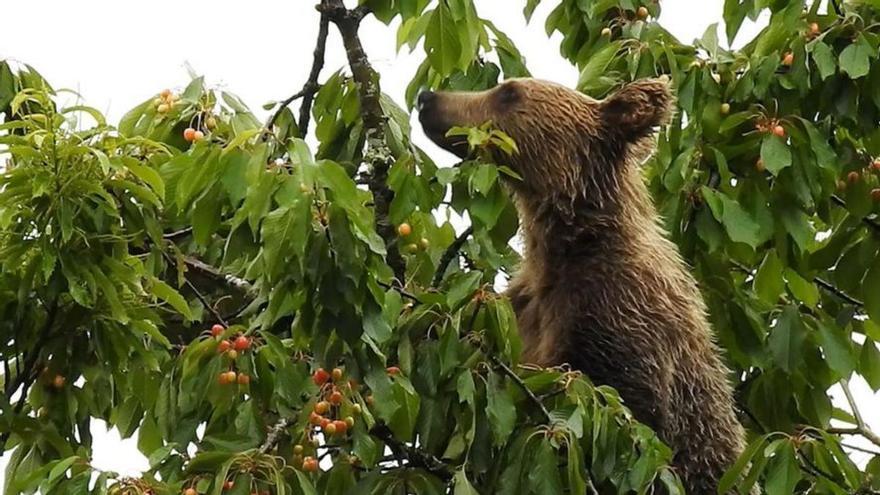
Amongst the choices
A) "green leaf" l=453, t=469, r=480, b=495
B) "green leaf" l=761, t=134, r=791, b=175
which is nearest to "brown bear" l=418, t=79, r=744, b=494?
"green leaf" l=761, t=134, r=791, b=175

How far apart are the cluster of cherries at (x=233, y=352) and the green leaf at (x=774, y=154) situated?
88.9 inches

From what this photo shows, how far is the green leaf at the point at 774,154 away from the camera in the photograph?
598 centimetres

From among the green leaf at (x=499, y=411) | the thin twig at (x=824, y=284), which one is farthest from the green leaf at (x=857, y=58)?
the green leaf at (x=499, y=411)

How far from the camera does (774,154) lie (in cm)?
605

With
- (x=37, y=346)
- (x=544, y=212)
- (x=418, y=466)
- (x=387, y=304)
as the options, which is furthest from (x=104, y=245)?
(x=544, y=212)

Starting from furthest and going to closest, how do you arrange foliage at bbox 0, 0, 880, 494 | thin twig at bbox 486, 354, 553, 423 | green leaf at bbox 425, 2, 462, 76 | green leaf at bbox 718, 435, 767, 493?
green leaf at bbox 425, 2, 462, 76 < green leaf at bbox 718, 435, 767, 493 < thin twig at bbox 486, 354, 553, 423 < foliage at bbox 0, 0, 880, 494

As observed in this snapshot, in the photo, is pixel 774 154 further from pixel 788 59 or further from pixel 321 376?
pixel 321 376

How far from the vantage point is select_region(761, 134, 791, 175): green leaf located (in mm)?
5980

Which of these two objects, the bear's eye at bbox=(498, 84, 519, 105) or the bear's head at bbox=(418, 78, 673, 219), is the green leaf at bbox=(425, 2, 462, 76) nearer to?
the bear's head at bbox=(418, 78, 673, 219)

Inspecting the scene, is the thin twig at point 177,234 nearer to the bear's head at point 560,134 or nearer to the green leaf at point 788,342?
the bear's head at point 560,134

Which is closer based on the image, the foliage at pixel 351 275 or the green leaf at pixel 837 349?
the foliage at pixel 351 275

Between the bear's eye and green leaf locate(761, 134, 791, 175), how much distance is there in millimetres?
1637

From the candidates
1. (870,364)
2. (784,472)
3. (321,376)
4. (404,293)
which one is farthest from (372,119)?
(870,364)

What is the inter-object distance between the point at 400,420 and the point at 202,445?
0.67 metres
